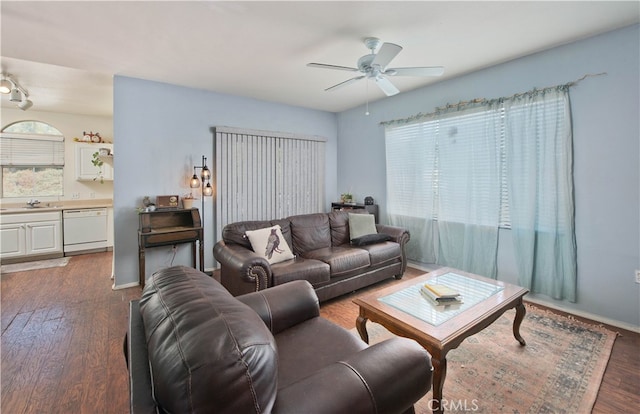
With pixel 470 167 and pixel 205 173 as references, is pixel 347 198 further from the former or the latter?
pixel 205 173

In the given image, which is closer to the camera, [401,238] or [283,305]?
[283,305]

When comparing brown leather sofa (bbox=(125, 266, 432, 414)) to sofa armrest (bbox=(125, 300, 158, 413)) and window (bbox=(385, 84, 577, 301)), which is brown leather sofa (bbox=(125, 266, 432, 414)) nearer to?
sofa armrest (bbox=(125, 300, 158, 413))

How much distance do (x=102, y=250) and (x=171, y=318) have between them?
18.4 feet

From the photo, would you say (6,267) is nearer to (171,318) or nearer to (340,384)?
(171,318)

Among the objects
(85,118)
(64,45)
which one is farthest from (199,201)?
(85,118)

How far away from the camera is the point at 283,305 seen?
1.68 metres

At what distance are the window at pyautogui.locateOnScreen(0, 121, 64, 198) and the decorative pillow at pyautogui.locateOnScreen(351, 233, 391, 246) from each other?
5464mm

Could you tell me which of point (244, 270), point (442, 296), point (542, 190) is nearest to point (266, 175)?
point (244, 270)

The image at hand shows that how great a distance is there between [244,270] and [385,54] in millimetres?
2165

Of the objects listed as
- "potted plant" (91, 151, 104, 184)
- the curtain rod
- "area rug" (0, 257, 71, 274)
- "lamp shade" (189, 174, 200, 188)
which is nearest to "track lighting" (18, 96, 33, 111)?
"potted plant" (91, 151, 104, 184)

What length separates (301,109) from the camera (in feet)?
16.6

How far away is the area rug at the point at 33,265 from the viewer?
4160mm

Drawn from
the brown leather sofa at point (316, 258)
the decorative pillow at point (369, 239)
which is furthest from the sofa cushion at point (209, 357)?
the decorative pillow at point (369, 239)

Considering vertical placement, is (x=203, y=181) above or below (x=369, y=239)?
above
